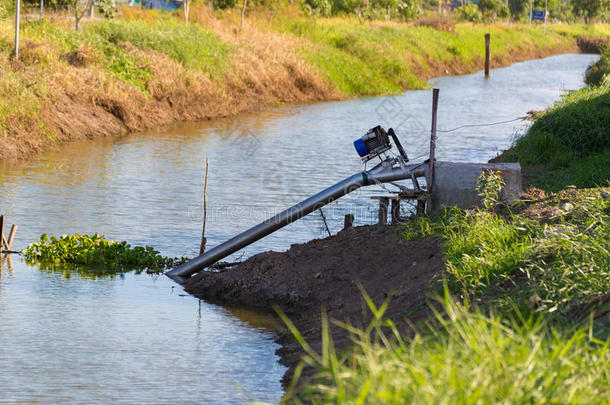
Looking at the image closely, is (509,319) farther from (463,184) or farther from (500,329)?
(463,184)

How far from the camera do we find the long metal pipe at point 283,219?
35.9 ft

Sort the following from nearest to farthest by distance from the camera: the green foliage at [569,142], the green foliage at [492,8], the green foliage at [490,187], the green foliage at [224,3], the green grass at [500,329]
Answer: the green grass at [500,329] < the green foliage at [490,187] < the green foliage at [569,142] < the green foliage at [224,3] < the green foliage at [492,8]

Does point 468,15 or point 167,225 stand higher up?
point 468,15

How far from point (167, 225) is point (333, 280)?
4757 millimetres

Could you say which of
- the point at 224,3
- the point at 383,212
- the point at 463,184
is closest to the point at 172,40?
the point at 224,3

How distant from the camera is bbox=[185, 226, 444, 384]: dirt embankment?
8500 millimetres

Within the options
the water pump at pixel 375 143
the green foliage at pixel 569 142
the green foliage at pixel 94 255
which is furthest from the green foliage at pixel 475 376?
the green foliage at pixel 569 142

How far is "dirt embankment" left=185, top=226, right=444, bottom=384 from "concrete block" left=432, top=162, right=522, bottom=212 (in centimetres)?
77

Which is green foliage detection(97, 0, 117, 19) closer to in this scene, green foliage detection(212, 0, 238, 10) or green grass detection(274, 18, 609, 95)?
green foliage detection(212, 0, 238, 10)

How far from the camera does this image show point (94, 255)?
11.4 meters

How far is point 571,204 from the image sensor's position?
9828 millimetres

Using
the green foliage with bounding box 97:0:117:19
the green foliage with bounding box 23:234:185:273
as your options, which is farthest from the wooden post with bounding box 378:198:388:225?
the green foliage with bounding box 97:0:117:19

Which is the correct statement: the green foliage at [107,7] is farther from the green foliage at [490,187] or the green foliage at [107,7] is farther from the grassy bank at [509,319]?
the green foliage at [490,187]

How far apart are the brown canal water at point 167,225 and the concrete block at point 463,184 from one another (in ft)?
8.19
